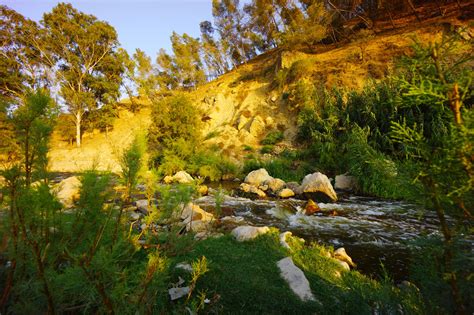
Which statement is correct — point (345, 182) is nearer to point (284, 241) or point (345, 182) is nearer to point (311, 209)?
point (311, 209)

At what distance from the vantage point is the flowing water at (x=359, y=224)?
5.22 m

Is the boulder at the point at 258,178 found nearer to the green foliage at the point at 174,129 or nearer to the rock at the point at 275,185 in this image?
the rock at the point at 275,185

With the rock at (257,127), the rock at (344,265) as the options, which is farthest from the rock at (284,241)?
the rock at (257,127)

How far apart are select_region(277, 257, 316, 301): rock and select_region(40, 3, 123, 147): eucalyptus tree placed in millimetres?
28232

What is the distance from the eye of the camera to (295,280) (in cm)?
345

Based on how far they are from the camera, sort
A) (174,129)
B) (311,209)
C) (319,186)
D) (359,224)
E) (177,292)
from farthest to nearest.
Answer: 1. (174,129)
2. (319,186)
3. (311,209)
4. (359,224)
5. (177,292)

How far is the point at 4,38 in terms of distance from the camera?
23.1 meters

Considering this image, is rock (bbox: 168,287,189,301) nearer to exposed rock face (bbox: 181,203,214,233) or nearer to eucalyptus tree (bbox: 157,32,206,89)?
exposed rock face (bbox: 181,203,214,233)

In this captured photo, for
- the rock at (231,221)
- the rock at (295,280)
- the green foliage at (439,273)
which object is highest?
the green foliage at (439,273)

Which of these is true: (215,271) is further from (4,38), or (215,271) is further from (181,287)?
(4,38)

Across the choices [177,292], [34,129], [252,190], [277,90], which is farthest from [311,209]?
[277,90]

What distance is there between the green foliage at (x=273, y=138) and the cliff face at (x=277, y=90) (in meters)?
0.47

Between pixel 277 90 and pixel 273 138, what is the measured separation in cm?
683

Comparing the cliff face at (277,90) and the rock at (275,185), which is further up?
the cliff face at (277,90)
